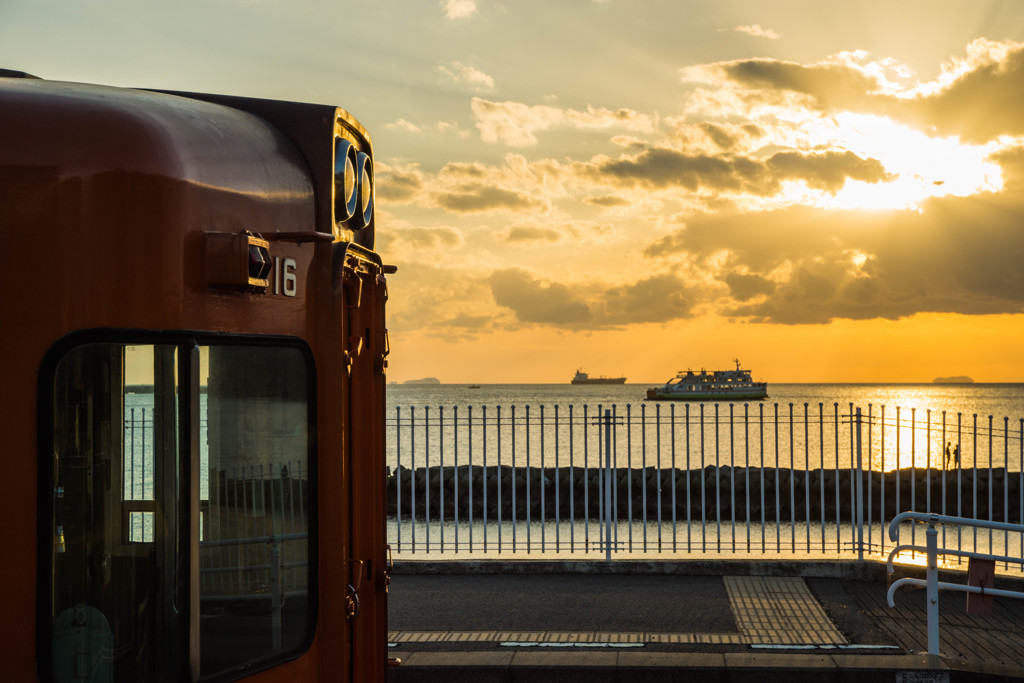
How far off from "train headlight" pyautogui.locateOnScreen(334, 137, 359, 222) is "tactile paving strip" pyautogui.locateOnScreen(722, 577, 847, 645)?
525 cm

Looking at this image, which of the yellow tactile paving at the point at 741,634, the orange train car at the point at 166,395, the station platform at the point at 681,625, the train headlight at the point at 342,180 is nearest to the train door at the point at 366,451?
the train headlight at the point at 342,180

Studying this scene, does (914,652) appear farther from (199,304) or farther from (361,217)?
(199,304)

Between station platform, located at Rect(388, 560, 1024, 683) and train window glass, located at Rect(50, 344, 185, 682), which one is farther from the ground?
train window glass, located at Rect(50, 344, 185, 682)

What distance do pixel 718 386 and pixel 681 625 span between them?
110 metres

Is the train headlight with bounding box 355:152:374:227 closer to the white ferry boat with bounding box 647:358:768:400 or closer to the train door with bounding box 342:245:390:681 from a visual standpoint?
the train door with bounding box 342:245:390:681

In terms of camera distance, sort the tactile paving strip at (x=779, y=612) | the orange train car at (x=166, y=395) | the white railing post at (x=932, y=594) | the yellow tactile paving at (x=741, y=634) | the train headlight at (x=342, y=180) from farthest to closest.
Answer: the tactile paving strip at (x=779, y=612), the yellow tactile paving at (x=741, y=634), the white railing post at (x=932, y=594), the train headlight at (x=342, y=180), the orange train car at (x=166, y=395)

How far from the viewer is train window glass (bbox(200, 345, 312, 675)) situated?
299cm

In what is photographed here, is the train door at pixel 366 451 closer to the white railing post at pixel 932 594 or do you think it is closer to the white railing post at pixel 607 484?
the white railing post at pixel 932 594

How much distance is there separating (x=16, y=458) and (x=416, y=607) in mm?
6234

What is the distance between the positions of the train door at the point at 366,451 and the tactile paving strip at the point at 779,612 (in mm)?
4214

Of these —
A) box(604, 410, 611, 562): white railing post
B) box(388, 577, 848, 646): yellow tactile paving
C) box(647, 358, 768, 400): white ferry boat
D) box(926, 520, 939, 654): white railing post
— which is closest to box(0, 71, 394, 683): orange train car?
box(388, 577, 848, 646): yellow tactile paving

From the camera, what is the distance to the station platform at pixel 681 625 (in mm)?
6375

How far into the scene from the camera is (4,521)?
2635mm

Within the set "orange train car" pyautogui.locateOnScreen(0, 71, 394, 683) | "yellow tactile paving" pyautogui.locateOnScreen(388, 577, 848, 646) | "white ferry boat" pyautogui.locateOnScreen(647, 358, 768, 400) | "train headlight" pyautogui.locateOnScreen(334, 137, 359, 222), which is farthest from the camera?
"white ferry boat" pyautogui.locateOnScreen(647, 358, 768, 400)
